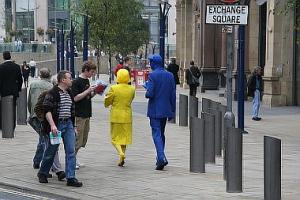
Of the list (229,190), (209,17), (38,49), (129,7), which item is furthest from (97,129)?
(38,49)

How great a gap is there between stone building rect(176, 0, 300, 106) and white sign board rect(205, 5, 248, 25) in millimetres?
3072

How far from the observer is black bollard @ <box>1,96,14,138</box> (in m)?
16.4

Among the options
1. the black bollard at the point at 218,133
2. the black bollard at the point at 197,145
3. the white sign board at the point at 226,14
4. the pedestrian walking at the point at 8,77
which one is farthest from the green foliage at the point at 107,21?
the black bollard at the point at 197,145

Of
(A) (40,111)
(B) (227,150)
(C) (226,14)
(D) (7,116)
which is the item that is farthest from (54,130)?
(D) (7,116)

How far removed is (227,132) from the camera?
9883 millimetres

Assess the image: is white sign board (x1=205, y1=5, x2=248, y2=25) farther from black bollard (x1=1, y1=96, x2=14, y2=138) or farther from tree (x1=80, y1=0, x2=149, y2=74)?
tree (x1=80, y1=0, x2=149, y2=74)

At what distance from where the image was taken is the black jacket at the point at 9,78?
56.0 feet

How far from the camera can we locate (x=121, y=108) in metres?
12.4

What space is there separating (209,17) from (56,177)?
168 inches

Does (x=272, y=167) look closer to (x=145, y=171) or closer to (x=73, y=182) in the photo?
(x=73, y=182)

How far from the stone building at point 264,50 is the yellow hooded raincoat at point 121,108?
558 cm

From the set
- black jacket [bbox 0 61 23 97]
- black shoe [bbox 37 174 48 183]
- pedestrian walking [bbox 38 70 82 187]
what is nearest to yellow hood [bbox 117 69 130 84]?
pedestrian walking [bbox 38 70 82 187]

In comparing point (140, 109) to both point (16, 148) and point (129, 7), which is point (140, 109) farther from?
point (129, 7)

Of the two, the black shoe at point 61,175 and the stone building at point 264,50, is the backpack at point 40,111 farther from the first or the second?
the stone building at point 264,50
